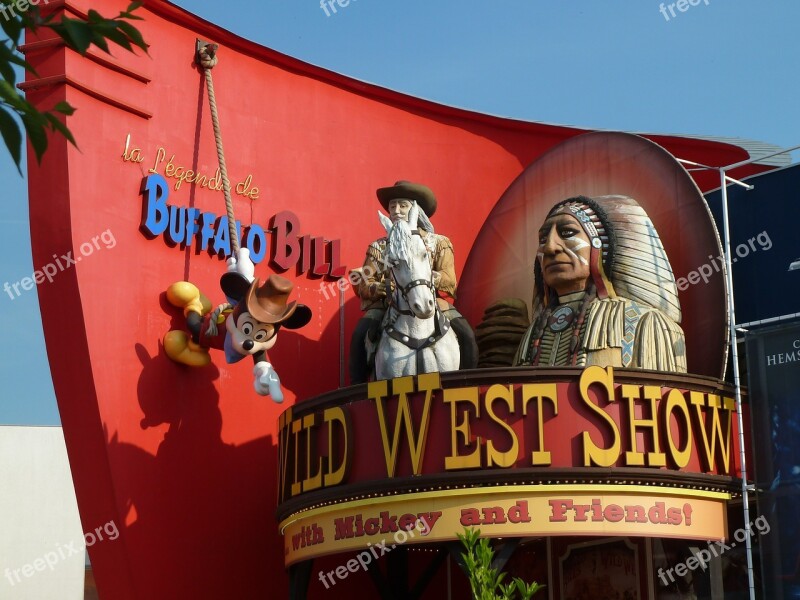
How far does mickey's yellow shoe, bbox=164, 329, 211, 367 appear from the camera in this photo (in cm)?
1559

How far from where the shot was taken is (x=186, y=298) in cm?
1570

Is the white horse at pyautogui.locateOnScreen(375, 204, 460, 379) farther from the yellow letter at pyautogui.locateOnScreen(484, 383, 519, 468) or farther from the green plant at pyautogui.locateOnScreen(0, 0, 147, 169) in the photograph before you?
the green plant at pyautogui.locateOnScreen(0, 0, 147, 169)

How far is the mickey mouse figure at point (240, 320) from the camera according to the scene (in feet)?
47.4

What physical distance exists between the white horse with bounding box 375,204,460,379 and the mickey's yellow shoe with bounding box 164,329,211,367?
8.36ft

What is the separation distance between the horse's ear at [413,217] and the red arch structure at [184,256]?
2.87 metres

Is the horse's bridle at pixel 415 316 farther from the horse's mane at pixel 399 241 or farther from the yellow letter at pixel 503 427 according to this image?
the yellow letter at pixel 503 427

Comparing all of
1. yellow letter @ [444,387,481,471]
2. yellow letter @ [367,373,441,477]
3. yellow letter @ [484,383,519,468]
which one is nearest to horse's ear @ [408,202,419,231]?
yellow letter @ [367,373,441,477]

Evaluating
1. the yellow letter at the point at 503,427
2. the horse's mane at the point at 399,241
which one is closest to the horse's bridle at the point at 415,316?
the horse's mane at the point at 399,241

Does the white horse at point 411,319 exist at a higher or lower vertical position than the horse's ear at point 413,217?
lower

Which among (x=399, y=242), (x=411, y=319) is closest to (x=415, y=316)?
(x=411, y=319)

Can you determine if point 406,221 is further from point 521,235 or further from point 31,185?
point 31,185

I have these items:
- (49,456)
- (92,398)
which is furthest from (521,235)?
(49,456)

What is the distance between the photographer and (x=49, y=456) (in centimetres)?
2839

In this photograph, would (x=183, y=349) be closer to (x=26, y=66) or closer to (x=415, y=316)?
(x=415, y=316)
